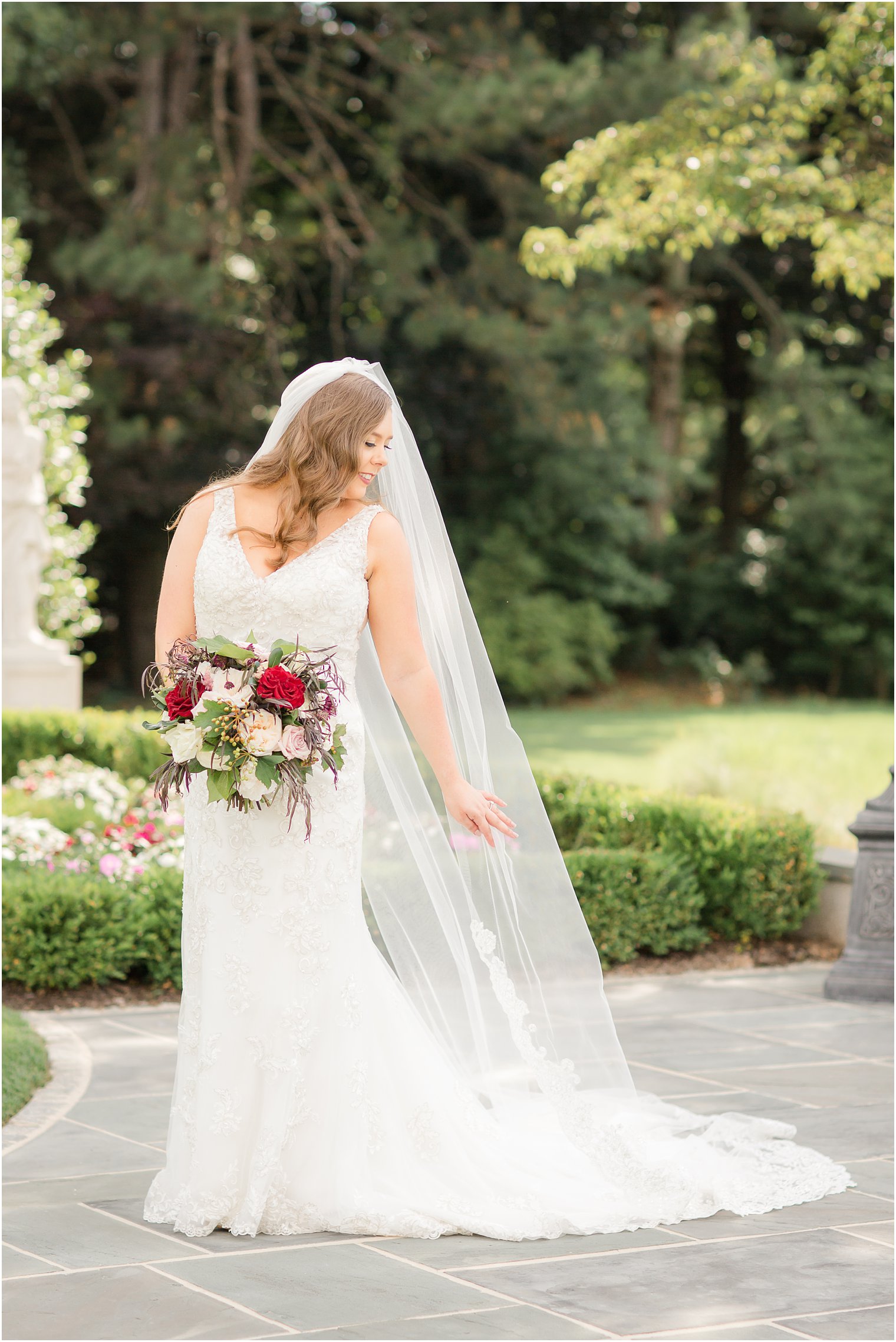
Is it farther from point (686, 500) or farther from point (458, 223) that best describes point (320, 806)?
point (686, 500)

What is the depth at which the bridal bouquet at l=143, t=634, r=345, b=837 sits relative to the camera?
4.07 m

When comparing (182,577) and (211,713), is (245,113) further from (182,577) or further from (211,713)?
(211,713)

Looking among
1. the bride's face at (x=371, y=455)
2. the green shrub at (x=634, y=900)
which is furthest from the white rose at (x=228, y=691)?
the green shrub at (x=634, y=900)

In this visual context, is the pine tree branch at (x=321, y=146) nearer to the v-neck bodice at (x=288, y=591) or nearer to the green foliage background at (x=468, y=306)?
the green foliage background at (x=468, y=306)

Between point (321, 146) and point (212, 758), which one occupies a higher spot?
point (321, 146)

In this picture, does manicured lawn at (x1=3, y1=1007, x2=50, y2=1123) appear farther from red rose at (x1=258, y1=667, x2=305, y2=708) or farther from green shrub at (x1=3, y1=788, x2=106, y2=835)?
green shrub at (x1=3, y1=788, x2=106, y2=835)

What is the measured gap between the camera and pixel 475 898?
15.9 feet

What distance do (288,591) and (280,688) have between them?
356 millimetres

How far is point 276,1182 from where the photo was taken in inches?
165

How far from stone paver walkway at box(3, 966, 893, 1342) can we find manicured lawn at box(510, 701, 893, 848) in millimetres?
4793

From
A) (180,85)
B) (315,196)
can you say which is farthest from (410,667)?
(180,85)

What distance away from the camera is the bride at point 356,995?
4.23 m

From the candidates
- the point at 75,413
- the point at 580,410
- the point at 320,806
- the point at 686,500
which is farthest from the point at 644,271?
the point at 320,806

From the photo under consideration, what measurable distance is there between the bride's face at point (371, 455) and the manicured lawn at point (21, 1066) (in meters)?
2.44
